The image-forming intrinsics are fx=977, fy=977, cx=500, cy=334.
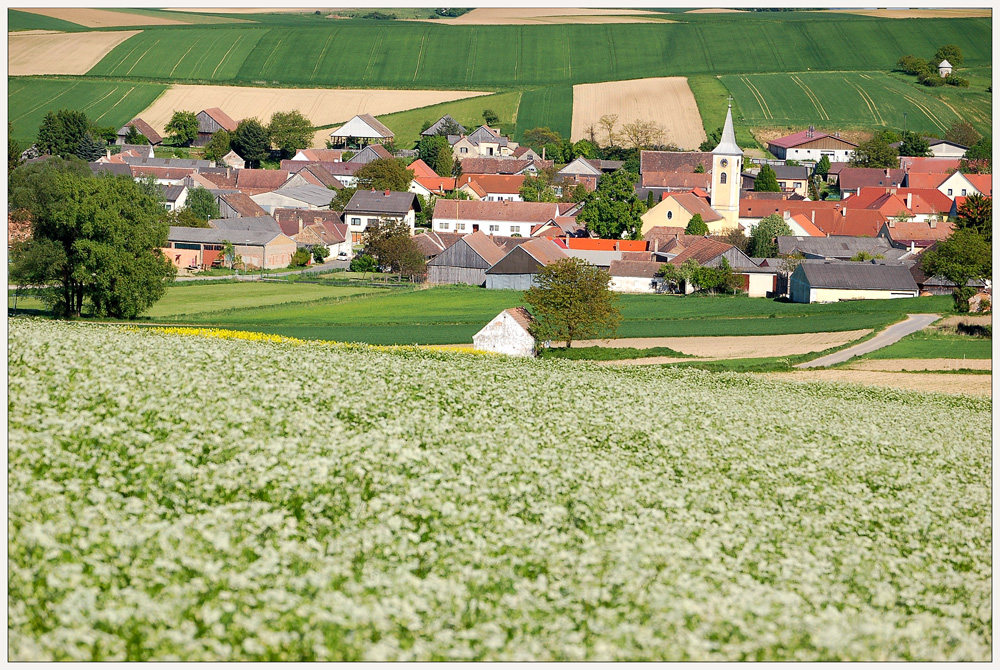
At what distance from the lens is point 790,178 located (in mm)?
129125

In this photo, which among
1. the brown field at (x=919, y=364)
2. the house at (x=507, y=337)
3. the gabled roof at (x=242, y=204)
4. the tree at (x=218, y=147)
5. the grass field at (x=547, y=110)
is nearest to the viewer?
the brown field at (x=919, y=364)

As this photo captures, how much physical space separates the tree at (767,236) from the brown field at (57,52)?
114356 millimetres

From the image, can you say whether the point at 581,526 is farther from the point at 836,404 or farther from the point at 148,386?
the point at 836,404

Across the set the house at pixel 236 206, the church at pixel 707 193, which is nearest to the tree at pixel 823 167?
the church at pixel 707 193

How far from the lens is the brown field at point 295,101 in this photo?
152 meters

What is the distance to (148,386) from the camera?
1482 centimetres

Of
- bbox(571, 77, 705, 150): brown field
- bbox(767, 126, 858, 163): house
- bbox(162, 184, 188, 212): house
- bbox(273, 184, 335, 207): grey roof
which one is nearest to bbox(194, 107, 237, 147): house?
bbox(273, 184, 335, 207): grey roof

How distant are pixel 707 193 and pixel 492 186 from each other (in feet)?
91.5

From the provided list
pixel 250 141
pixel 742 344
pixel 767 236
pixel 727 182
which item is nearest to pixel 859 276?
pixel 767 236

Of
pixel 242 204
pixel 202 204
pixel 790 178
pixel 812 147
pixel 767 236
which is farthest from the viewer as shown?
pixel 812 147

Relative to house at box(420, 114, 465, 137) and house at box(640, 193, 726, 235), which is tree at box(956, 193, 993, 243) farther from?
house at box(420, 114, 465, 137)

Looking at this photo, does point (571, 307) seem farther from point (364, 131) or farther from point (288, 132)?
point (364, 131)

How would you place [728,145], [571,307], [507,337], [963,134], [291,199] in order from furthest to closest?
[963,134], [291,199], [728,145], [571,307], [507,337]

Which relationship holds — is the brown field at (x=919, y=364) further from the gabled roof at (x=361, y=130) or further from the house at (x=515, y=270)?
the gabled roof at (x=361, y=130)
